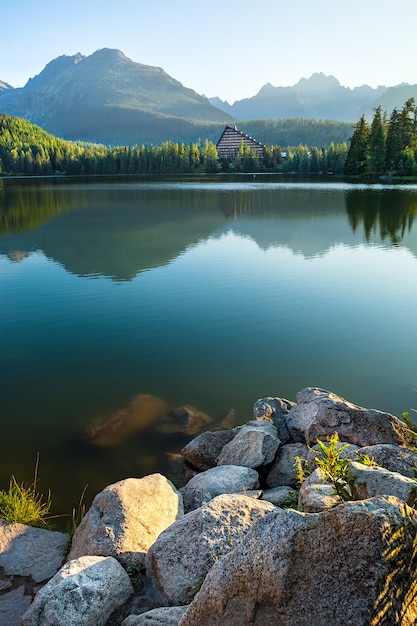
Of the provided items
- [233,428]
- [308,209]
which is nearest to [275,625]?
[233,428]

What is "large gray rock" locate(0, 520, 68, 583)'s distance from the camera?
26.8 ft

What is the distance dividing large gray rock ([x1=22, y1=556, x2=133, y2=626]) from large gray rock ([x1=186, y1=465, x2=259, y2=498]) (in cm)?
334

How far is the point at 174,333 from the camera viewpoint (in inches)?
862

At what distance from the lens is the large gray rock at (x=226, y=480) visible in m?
9.82

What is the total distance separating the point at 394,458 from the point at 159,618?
16.6 ft

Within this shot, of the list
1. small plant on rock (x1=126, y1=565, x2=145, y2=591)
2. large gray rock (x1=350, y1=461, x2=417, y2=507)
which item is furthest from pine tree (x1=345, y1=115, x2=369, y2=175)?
small plant on rock (x1=126, y1=565, x2=145, y2=591)

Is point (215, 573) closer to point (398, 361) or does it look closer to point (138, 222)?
point (398, 361)

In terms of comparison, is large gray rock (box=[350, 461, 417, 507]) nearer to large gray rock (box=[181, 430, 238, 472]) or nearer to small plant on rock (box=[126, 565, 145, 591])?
small plant on rock (box=[126, 565, 145, 591])

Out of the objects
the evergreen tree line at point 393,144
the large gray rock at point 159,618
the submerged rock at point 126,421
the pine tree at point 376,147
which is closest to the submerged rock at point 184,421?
the submerged rock at point 126,421

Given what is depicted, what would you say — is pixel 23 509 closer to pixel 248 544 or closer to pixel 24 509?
pixel 24 509

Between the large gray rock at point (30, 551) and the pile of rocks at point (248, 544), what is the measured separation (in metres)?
0.03

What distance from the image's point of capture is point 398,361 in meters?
18.4

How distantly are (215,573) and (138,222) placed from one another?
54275 mm

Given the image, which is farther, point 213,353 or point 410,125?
point 410,125
